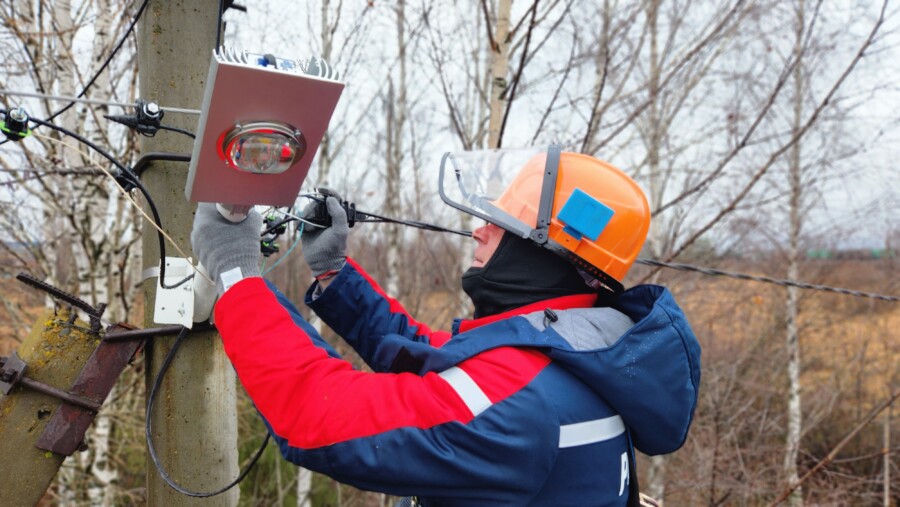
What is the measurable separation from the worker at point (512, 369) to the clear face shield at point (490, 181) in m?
0.01

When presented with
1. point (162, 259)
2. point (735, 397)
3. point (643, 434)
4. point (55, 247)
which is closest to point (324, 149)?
point (55, 247)

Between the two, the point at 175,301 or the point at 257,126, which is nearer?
the point at 257,126

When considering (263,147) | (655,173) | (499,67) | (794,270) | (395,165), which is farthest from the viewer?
(794,270)

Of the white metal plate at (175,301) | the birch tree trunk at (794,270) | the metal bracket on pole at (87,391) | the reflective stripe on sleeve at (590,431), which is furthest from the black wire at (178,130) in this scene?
the birch tree trunk at (794,270)

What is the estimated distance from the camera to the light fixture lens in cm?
153

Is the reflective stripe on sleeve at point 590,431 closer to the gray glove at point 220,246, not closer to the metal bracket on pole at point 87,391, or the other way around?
the gray glove at point 220,246

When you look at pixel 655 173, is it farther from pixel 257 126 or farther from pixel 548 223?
pixel 257 126

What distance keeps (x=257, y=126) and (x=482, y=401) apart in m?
0.90

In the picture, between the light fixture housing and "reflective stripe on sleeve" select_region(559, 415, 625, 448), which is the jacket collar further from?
the light fixture housing

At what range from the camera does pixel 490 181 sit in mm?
2133

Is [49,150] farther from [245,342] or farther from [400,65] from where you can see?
[400,65]

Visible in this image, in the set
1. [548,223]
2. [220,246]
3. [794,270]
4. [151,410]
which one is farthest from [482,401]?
[794,270]

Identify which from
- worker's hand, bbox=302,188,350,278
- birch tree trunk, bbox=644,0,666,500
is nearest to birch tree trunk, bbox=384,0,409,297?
birch tree trunk, bbox=644,0,666,500

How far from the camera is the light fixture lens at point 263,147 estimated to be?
153 centimetres
